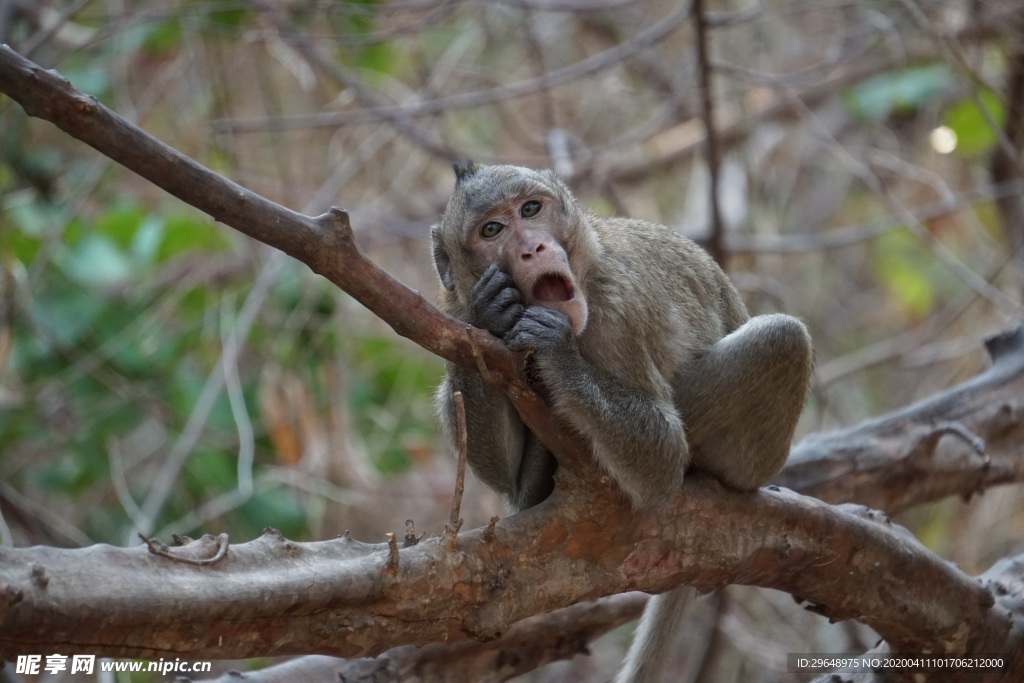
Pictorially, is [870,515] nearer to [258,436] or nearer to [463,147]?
[258,436]

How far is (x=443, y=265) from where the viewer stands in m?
3.85

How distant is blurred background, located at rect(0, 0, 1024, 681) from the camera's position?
20.9ft

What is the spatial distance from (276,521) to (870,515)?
3.97m

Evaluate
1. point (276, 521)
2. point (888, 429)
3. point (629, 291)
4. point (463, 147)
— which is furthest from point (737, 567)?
point (463, 147)

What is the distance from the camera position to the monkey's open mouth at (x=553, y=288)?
136 inches

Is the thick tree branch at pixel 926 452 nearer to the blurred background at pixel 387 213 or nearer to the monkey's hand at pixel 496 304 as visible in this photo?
the blurred background at pixel 387 213

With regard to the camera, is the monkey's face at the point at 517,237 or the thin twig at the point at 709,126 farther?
the thin twig at the point at 709,126

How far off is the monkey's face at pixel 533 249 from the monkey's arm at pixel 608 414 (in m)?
0.10

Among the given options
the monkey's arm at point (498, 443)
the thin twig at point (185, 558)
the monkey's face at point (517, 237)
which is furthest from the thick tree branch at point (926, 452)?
the thin twig at point (185, 558)

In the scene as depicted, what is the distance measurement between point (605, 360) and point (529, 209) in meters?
0.60

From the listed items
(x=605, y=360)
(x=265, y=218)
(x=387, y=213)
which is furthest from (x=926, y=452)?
(x=387, y=213)

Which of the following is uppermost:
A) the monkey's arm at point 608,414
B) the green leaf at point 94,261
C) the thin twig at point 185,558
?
the green leaf at point 94,261

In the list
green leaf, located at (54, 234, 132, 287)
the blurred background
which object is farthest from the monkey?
green leaf, located at (54, 234, 132, 287)

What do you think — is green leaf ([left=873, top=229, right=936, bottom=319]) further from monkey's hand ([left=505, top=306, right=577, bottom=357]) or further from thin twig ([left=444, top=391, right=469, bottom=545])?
thin twig ([left=444, top=391, right=469, bottom=545])
